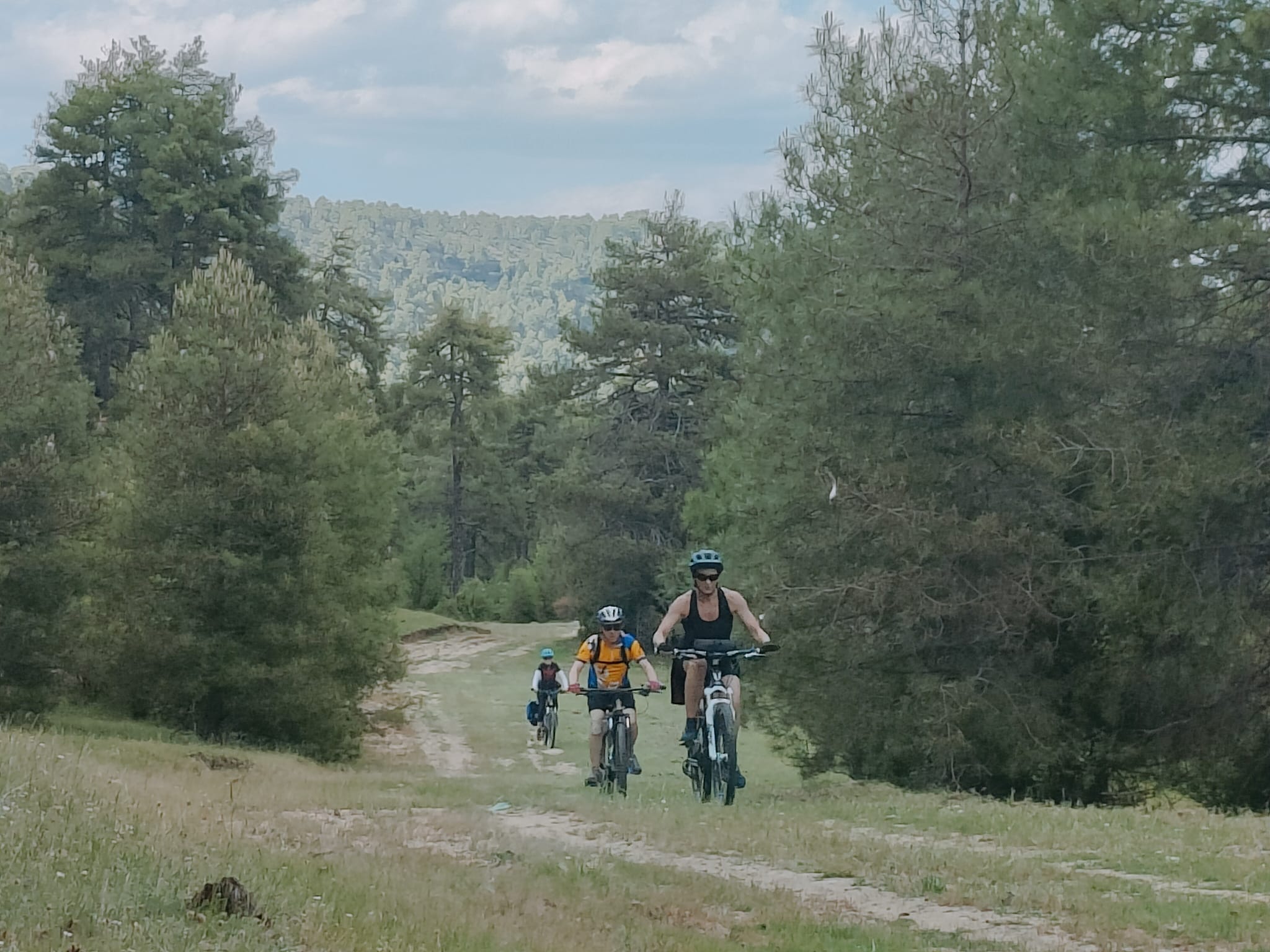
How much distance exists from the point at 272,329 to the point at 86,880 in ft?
80.6

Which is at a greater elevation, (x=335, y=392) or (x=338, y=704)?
(x=335, y=392)

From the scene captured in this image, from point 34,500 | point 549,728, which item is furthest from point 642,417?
point 34,500

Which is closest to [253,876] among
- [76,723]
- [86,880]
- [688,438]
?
[86,880]

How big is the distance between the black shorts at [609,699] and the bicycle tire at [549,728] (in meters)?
16.2

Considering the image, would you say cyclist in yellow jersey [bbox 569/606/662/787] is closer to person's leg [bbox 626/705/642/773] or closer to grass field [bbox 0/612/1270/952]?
person's leg [bbox 626/705/642/773]

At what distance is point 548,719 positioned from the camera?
3025cm

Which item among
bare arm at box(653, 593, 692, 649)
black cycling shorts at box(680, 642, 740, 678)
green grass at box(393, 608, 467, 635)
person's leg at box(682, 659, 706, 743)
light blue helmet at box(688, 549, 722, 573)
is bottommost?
green grass at box(393, 608, 467, 635)

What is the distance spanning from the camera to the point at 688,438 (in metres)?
57.7

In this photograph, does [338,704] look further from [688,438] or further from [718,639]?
[688,438]

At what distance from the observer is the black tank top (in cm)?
1204

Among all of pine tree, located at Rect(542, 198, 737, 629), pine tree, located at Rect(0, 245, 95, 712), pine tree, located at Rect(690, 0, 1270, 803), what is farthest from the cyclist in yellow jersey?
pine tree, located at Rect(542, 198, 737, 629)

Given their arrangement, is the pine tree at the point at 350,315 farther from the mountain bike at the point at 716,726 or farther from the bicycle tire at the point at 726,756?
the bicycle tire at the point at 726,756

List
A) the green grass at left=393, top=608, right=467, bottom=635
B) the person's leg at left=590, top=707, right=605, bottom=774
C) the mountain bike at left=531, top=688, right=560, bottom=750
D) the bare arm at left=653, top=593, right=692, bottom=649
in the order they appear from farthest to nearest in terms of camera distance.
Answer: the green grass at left=393, top=608, right=467, bottom=635 → the mountain bike at left=531, top=688, right=560, bottom=750 → the person's leg at left=590, top=707, right=605, bottom=774 → the bare arm at left=653, top=593, right=692, bottom=649

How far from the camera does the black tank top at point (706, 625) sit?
12.0 metres
